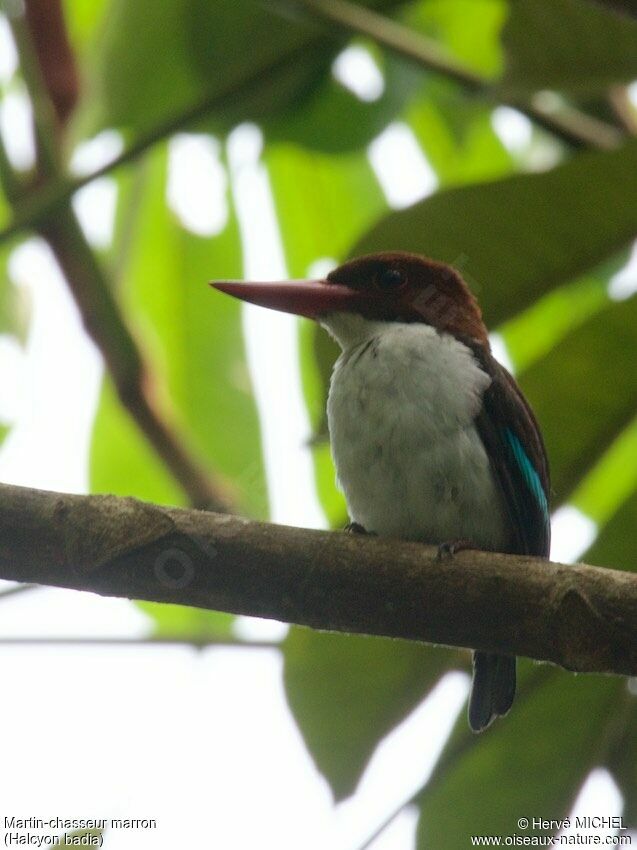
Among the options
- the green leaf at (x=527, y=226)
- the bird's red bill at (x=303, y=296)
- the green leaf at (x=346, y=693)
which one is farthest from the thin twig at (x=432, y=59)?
the green leaf at (x=346, y=693)

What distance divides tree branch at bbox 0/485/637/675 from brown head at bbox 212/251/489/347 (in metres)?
1.28

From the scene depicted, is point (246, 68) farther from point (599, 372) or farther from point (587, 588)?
point (587, 588)

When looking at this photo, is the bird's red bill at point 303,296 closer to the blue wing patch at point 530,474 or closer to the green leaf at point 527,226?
the green leaf at point 527,226

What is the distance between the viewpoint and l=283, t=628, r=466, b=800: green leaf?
309cm

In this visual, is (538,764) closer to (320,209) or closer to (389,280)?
(389,280)

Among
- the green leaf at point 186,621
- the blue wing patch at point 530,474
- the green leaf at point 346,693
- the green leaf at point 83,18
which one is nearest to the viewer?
the green leaf at point 346,693

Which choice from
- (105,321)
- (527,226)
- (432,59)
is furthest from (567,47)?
(105,321)

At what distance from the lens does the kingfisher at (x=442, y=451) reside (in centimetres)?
317

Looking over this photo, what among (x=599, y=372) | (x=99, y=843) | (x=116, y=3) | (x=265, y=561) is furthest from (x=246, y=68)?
(x=99, y=843)

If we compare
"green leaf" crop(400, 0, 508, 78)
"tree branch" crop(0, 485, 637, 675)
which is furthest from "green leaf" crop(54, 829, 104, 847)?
"green leaf" crop(400, 0, 508, 78)

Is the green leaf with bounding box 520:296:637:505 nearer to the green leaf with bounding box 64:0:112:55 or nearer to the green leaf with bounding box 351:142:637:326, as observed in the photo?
the green leaf with bounding box 351:142:637:326

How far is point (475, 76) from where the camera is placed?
12.5 ft

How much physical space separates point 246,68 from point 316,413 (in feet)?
3.52

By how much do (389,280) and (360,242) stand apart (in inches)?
18.2
